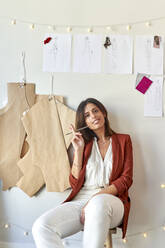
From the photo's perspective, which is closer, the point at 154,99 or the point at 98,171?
the point at 98,171

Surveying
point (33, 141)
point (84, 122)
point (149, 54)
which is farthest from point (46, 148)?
point (149, 54)

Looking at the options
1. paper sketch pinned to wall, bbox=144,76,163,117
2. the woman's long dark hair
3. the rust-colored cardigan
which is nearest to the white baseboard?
the rust-colored cardigan

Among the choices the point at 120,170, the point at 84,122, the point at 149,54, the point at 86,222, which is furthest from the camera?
the point at 149,54

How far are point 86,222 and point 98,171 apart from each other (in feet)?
1.19

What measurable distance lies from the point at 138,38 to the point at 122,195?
961 mm

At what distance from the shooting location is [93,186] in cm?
176

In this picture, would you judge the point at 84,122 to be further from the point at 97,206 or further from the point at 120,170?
the point at 97,206

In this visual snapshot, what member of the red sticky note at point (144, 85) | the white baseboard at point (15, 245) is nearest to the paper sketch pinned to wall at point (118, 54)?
the red sticky note at point (144, 85)

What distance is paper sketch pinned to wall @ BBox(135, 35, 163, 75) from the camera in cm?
196

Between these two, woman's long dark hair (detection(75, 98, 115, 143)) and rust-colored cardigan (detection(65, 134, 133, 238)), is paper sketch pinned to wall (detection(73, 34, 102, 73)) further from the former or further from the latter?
rust-colored cardigan (detection(65, 134, 133, 238))

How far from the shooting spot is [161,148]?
1.94 m

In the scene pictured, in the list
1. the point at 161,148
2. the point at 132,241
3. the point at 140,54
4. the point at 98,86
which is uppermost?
the point at 140,54

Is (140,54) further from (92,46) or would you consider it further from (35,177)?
(35,177)

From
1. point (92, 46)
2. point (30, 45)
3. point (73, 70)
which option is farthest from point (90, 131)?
point (30, 45)
